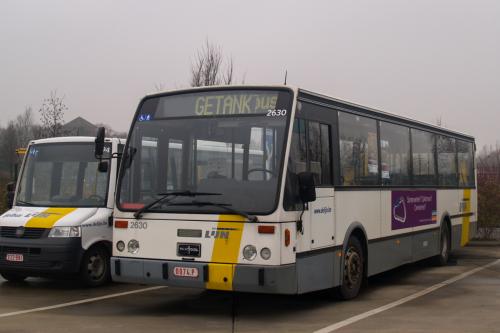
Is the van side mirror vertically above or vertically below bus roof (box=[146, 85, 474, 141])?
below

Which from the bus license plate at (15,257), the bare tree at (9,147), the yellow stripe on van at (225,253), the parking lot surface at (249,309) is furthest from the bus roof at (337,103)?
the bare tree at (9,147)

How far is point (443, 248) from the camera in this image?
14.5 metres

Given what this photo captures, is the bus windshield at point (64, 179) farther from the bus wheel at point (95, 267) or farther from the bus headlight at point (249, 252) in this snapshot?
the bus headlight at point (249, 252)

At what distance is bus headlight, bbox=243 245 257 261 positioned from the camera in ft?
25.6

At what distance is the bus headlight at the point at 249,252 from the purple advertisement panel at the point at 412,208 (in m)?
4.25

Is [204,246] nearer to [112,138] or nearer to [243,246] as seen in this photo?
[243,246]

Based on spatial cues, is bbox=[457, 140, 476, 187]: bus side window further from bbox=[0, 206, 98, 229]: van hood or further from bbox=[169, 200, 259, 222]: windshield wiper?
bbox=[169, 200, 259, 222]: windshield wiper

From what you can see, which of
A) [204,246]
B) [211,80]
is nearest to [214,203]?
[204,246]

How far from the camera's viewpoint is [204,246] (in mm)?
8086

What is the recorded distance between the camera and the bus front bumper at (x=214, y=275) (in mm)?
7691

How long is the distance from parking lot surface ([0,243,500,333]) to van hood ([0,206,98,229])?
3.74ft

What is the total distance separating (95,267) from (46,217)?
122cm

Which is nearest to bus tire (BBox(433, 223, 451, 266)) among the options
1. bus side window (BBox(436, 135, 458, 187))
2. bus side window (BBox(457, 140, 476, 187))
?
bus side window (BBox(436, 135, 458, 187))

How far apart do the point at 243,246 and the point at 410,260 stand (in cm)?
537
